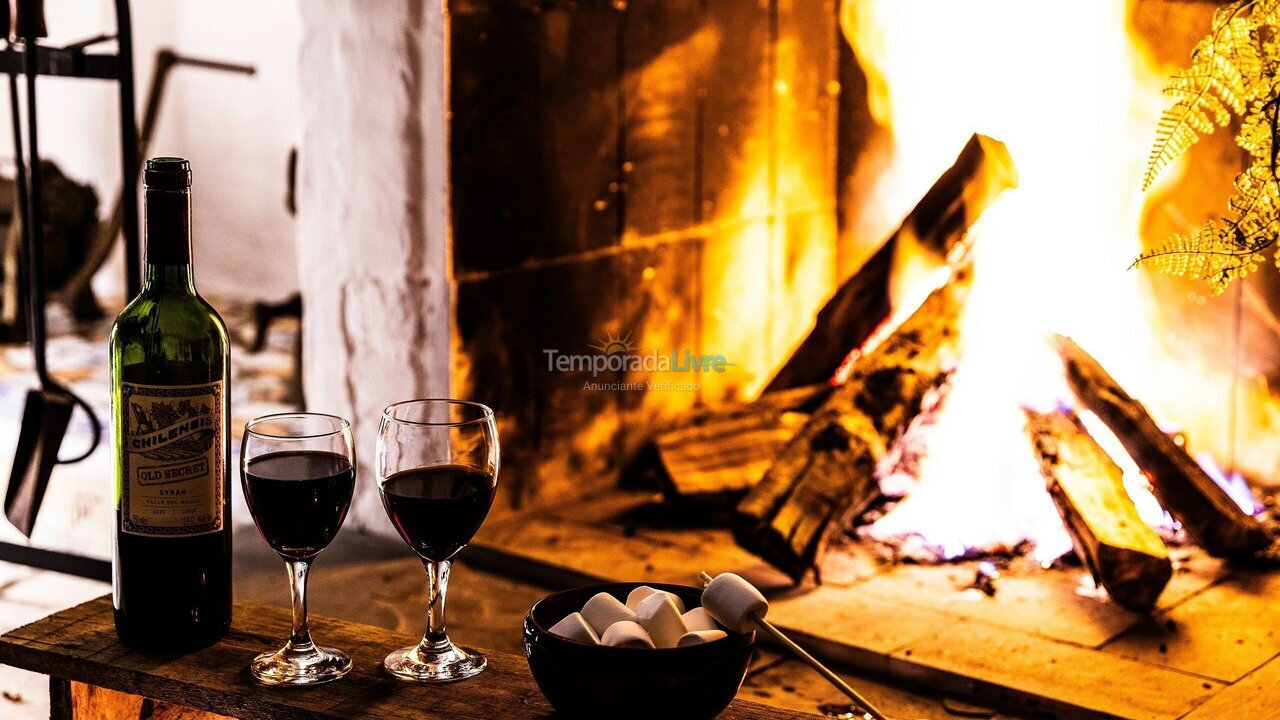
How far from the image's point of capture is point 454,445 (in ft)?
4.13

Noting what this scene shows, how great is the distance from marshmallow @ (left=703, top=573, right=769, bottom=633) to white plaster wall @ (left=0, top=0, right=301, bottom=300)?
4.74 metres

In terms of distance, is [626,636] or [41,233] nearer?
[626,636]

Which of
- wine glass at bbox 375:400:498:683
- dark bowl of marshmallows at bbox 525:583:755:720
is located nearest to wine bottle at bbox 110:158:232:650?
wine glass at bbox 375:400:498:683

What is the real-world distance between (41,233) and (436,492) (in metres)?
1.43

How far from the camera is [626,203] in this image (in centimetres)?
337

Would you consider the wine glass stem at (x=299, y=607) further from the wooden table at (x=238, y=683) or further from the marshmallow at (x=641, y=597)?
the marshmallow at (x=641, y=597)

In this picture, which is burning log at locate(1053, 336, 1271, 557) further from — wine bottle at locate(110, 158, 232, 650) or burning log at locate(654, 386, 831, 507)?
wine bottle at locate(110, 158, 232, 650)

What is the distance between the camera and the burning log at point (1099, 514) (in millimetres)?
2568

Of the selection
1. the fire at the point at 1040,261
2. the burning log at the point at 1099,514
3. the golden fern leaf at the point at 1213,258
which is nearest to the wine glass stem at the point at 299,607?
the golden fern leaf at the point at 1213,258

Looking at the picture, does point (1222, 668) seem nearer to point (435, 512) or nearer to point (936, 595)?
point (936, 595)

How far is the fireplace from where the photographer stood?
2.81m

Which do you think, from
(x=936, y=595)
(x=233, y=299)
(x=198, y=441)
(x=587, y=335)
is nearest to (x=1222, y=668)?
(x=936, y=595)

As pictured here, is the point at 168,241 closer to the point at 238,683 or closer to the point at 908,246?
A: the point at 238,683

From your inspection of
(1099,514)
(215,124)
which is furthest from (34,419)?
(215,124)
